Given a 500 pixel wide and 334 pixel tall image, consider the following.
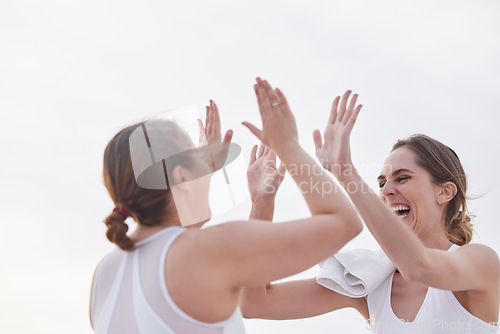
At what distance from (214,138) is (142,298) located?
35.4 inches

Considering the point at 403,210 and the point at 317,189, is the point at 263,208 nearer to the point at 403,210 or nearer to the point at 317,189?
the point at 317,189

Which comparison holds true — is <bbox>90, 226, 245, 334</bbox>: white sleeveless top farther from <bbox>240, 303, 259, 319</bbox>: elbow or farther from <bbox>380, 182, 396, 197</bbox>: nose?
<bbox>380, 182, 396, 197</bbox>: nose

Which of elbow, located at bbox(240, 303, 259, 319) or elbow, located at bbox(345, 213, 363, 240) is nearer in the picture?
elbow, located at bbox(345, 213, 363, 240)

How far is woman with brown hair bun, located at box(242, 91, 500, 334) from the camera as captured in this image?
8.09ft

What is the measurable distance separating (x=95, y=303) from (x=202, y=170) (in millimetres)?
568

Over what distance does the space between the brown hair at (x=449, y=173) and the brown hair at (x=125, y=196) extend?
1880 mm

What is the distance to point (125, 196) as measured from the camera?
1.79 metres

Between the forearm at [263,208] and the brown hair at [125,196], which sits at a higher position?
the brown hair at [125,196]

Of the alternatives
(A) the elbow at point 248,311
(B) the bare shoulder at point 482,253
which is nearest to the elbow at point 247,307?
(A) the elbow at point 248,311

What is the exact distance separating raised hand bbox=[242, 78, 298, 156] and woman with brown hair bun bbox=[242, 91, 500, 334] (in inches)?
24.2

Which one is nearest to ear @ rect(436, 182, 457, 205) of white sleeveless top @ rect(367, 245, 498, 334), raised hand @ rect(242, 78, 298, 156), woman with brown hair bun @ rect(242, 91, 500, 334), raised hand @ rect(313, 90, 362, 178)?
woman with brown hair bun @ rect(242, 91, 500, 334)

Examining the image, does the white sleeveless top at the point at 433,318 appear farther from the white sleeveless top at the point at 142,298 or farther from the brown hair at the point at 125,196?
the brown hair at the point at 125,196

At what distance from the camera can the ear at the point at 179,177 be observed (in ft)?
6.01

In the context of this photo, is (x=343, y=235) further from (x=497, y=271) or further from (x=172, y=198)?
(x=497, y=271)
